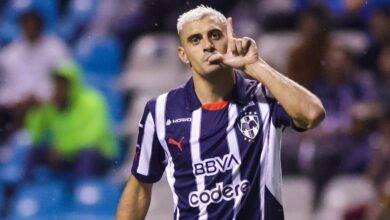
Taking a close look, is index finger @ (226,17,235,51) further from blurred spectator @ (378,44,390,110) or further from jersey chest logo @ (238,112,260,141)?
blurred spectator @ (378,44,390,110)

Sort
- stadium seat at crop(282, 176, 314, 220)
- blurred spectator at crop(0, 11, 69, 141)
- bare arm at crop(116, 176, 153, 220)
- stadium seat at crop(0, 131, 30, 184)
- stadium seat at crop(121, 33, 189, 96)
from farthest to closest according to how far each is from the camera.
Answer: stadium seat at crop(121, 33, 189, 96) → blurred spectator at crop(0, 11, 69, 141) → stadium seat at crop(0, 131, 30, 184) → stadium seat at crop(282, 176, 314, 220) → bare arm at crop(116, 176, 153, 220)

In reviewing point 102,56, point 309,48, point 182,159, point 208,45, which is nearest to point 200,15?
point 208,45

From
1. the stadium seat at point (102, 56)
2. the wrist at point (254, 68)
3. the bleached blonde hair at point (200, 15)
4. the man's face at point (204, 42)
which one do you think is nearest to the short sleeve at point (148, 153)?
the man's face at point (204, 42)

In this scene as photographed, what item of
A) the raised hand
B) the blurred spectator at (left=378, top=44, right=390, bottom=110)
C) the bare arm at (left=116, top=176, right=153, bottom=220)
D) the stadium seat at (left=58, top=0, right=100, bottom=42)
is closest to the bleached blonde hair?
the raised hand

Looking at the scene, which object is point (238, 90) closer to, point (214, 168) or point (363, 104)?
point (214, 168)

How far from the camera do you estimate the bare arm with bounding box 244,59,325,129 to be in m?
5.32

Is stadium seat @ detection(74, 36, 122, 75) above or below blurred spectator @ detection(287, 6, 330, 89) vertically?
above

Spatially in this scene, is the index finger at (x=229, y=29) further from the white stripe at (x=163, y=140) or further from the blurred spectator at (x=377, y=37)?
the blurred spectator at (x=377, y=37)

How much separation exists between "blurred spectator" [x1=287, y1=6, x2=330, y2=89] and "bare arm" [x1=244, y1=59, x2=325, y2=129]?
515 centimetres

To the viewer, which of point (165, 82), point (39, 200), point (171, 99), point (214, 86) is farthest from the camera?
point (165, 82)

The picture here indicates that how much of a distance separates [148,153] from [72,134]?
515 cm

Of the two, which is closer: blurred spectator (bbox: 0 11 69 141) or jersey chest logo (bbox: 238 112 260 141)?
jersey chest logo (bbox: 238 112 260 141)

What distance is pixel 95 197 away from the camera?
10.7m

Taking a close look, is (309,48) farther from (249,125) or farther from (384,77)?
(249,125)
